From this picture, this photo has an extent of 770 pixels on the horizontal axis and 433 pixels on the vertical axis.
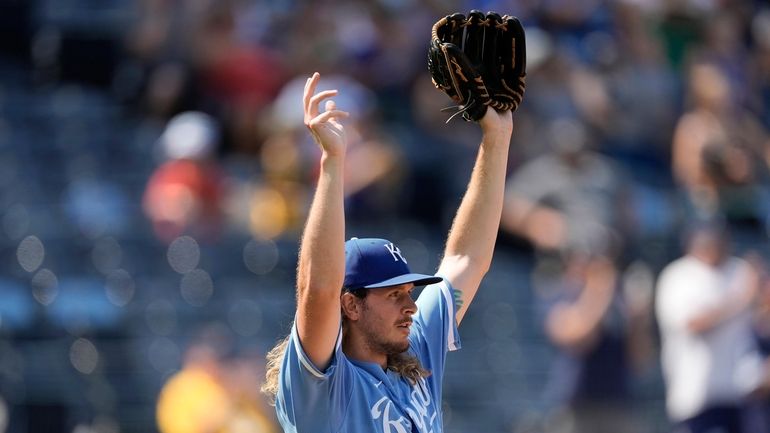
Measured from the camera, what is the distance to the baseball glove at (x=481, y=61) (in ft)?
15.0

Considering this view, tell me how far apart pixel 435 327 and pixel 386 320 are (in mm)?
405

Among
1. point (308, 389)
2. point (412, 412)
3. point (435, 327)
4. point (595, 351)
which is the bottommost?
point (595, 351)

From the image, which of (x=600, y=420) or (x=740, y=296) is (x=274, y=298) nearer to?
(x=600, y=420)

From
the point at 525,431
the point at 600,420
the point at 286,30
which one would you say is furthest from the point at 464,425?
the point at 286,30

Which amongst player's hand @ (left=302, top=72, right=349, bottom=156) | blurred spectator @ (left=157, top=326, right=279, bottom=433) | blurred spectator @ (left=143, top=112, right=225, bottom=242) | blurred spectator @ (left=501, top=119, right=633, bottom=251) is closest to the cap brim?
player's hand @ (left=302, top=72, right=349, bottom=156)

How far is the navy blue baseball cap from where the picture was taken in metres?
4.16

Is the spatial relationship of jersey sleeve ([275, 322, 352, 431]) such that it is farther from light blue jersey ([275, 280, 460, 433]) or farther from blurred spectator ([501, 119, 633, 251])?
blurred spectator ([501, 119, 633, 251])

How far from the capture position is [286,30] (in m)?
11.6

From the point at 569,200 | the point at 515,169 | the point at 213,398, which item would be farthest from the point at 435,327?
the point at 515,169

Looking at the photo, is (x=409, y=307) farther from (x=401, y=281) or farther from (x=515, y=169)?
(x=515, y=169)

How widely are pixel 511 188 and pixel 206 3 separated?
3090mm

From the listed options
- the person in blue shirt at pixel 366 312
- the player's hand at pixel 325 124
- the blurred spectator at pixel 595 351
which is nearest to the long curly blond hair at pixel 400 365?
the person in blue shirt at pixel 366 312

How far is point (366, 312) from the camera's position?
13.7ft

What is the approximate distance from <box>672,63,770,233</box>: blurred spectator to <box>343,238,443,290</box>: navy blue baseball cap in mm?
5669
